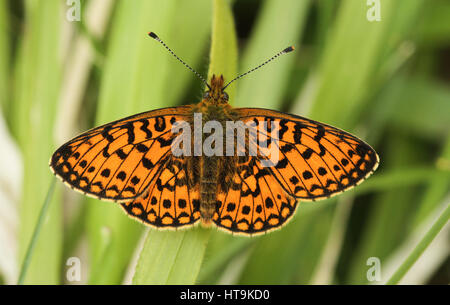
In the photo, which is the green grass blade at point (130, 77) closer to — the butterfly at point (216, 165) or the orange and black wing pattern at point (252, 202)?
the butterfly at point (216, 165)

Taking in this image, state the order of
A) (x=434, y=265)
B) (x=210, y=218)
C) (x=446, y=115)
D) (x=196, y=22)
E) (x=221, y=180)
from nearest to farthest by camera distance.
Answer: (x=210, y=218) → (x=221, y=180) → (x=434, y=265) → (x=196, y=22) → (x=446, y=115)

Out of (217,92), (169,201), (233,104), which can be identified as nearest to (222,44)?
(217,92)

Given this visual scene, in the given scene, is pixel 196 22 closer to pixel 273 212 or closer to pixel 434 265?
pixel 273 212

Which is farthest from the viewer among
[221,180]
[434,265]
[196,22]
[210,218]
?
[196,22]

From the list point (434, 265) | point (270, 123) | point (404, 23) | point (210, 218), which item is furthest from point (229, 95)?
point (434, 265)

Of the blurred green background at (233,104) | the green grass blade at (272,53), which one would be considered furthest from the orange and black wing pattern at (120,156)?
the green grass blade at (272,53)

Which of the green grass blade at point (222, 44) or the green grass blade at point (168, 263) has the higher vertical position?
the green grass blade at point (222, 44)

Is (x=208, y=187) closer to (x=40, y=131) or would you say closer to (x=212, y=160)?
(x=212, y=160)
